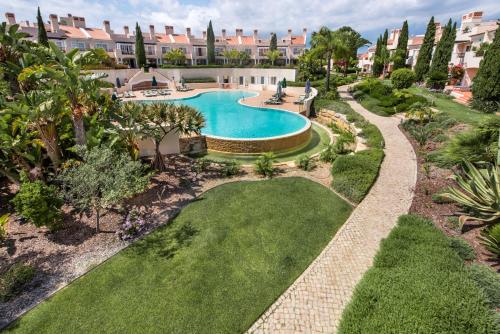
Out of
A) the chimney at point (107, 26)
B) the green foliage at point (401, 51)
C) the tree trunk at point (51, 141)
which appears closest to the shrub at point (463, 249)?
the tree trunk at point (51, 141)

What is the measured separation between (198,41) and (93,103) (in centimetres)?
6761

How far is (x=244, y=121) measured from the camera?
85.1 feet

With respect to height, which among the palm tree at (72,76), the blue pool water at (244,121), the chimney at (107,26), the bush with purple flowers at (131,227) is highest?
the chimney at (107,26)

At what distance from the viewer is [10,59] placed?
12.2m

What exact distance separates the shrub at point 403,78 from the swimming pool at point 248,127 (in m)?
15.4

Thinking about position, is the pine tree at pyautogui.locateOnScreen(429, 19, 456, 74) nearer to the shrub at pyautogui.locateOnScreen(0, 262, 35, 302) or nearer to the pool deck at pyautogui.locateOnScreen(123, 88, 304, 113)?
the pool deck at pyautogui.locateOnScreen(123, 88, 304, 113)

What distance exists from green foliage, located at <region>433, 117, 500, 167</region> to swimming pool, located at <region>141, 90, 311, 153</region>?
10193mm

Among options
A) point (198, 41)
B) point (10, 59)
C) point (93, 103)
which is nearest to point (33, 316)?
point (93, 103)

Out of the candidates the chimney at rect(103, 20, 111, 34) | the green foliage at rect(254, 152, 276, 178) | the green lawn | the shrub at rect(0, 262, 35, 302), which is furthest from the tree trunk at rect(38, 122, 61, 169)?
the chimney at rect(103, 20, 111, 34)

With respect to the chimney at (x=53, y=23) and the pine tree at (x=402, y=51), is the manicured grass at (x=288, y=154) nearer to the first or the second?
the pine tree at (x=402, y=51)

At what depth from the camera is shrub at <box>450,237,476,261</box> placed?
27.6 ft

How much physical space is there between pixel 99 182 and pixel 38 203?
2.15 m

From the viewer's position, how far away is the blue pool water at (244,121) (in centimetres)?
2206

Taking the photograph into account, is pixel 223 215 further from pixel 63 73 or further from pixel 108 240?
pixel 63 73
